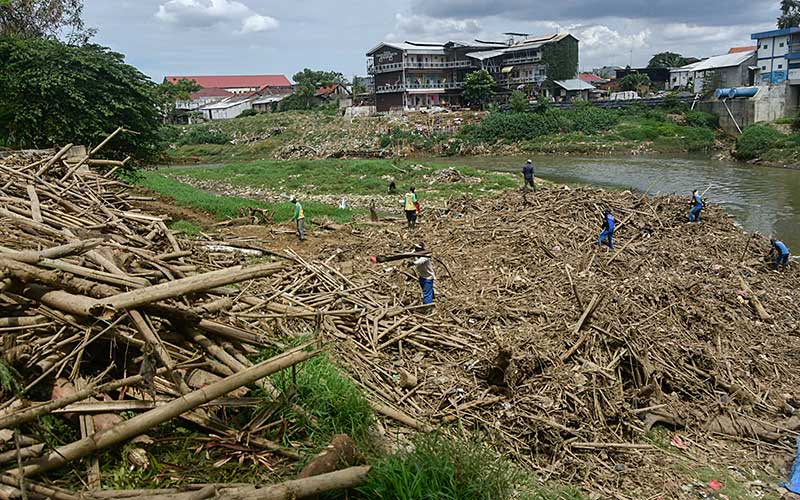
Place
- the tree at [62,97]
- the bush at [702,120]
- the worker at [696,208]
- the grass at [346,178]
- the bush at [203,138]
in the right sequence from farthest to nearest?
the bush at [203,138] < the bush at [702,120] < the grass at [346,178] < the tree at [62,97] < the worker at [696,208]

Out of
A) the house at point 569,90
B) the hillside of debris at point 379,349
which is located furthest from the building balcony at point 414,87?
the hillside of debris at point 379,349

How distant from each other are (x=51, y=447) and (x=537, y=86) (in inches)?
2626

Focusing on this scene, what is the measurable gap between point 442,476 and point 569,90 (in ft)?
214

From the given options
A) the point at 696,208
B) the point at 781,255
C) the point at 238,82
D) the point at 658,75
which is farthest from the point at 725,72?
the point at 238,82

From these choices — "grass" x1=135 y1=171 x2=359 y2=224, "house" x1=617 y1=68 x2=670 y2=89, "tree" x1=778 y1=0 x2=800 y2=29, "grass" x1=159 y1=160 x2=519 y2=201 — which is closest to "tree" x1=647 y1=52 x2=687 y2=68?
"house" x1=617 y1=68 x2=670 y2=89

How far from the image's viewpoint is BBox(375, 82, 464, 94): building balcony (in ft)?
212

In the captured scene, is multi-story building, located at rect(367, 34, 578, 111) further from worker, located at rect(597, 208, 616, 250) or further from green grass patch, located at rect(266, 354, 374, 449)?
green grass patch, located at rect(266, 354, 374, 449)

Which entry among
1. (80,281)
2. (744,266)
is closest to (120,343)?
(80,281)

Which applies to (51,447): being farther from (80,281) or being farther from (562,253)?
(562,253)

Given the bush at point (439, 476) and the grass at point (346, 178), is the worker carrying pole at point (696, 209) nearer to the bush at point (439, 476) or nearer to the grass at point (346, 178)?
the grass at point (346, 178)

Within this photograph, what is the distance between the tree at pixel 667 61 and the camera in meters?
77.8

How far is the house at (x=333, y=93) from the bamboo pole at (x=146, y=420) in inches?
2748

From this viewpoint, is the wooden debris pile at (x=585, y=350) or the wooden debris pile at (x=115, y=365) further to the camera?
the wooden debris pile at (x=585, y=350)

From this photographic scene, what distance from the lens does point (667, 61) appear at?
78.6 meters
